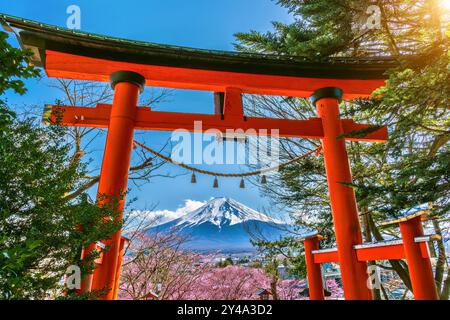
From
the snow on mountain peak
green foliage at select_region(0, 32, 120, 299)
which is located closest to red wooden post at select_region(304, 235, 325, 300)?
green foliage at select_region(0, 32, 120, 299)

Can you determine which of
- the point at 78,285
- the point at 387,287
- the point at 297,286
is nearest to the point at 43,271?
the point at 78,285

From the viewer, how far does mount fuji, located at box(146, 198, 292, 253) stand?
6.25m

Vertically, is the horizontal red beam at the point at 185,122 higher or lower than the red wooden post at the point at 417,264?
higher

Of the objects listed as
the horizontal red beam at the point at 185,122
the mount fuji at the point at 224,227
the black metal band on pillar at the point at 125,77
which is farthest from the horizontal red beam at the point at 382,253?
the black metal band on pillar at the point at 125,77

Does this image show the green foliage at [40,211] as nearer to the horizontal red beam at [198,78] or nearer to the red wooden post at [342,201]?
the horizontal red beam at [198,78]

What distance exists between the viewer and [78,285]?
1.61 metres

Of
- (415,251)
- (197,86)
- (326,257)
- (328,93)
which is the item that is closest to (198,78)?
(197,86)

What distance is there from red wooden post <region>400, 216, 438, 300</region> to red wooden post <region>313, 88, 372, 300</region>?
780 mm

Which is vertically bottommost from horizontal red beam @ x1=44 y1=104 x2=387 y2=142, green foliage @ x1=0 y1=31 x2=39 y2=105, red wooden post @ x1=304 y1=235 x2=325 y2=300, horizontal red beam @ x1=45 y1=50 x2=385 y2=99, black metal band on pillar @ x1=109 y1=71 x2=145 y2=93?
red wooden post @ x1=304 y1=235 x2=325 y2=300

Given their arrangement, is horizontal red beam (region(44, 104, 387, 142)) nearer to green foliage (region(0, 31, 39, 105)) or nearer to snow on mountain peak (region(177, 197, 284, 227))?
green foliage (region(0, 31, 39, 105))

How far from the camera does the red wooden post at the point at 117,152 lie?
252cm

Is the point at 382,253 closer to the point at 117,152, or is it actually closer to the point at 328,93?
the point at 328,93
